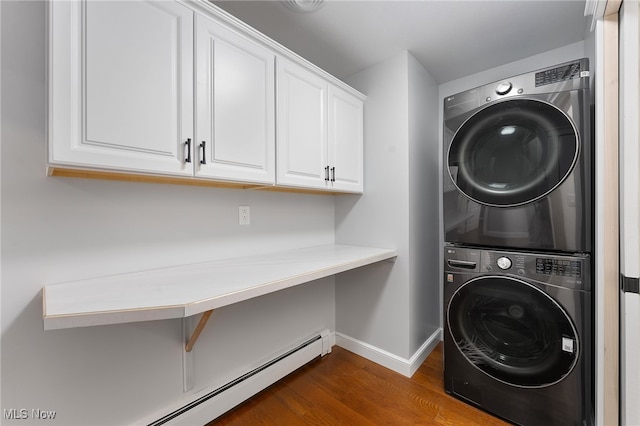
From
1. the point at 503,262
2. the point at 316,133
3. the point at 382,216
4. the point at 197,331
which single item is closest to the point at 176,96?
the point at 316,133

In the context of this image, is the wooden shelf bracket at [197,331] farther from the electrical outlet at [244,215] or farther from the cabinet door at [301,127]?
the cabinet door at [301,127]

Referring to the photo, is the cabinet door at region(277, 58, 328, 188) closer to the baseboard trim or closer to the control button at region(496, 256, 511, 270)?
the control button at region(496, 256, 511, 270)

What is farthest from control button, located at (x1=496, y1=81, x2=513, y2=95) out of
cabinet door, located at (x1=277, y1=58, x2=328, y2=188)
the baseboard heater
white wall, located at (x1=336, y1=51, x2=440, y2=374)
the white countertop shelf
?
the baseboard heater

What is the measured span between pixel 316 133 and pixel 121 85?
1051 millimetres


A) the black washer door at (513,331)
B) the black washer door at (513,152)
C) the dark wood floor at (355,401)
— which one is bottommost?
the dark wood floor at (355,401)

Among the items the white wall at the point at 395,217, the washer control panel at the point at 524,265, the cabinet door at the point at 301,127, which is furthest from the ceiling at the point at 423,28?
the washer control panel at the point at 524,265

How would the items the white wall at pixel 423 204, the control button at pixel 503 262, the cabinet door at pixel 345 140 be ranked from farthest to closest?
the white wall at pixel 423 204 < the cabinet door at pixel 345 140 < the control button at pixel 503 262

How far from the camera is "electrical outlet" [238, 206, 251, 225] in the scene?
5.51ft

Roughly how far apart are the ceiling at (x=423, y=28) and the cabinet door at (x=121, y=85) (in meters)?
0.61

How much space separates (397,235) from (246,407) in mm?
1485

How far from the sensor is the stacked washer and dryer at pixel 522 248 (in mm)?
1296

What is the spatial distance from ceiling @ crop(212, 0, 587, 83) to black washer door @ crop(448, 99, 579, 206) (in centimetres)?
60

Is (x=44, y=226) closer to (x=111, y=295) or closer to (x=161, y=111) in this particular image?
(x=111, y=295)

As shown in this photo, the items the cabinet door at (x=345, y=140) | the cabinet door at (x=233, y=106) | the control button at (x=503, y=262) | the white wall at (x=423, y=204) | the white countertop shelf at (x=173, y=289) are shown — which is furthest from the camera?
the white wall at (x=423, y=204)
